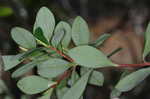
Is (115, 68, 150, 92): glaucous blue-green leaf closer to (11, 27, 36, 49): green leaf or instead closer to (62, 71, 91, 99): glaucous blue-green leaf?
(62, 71, 91, 99): glaucous blue-green leaf

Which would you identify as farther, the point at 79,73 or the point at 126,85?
the point at 79,73

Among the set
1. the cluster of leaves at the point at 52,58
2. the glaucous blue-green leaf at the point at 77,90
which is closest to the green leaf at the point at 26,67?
the cluster of leaves at the point at 52,58

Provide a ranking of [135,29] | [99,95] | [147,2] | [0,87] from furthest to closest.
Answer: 1. [135,29]
2. [147,2]
3. [99,95]
4. [0,87]

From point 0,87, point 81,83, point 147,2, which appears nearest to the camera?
point 81,83

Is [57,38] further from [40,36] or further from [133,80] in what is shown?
[133,80]

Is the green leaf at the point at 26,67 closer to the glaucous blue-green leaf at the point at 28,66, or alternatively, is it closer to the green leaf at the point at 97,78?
the glaucous blue-green leaf at the point at 28,66


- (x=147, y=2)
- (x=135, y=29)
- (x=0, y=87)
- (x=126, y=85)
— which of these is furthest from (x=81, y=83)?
(x=135, y=29)

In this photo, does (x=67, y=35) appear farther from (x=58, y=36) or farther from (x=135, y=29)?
(x=135, y=29)
